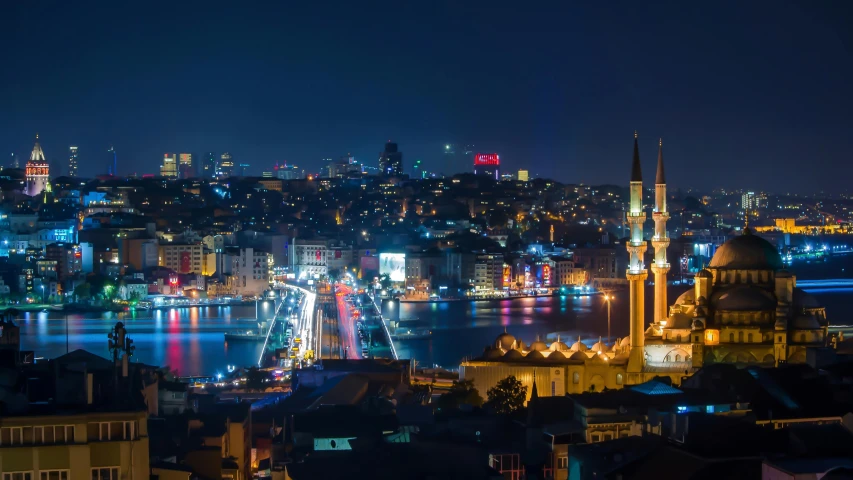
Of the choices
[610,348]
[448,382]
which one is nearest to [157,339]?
[448,382]

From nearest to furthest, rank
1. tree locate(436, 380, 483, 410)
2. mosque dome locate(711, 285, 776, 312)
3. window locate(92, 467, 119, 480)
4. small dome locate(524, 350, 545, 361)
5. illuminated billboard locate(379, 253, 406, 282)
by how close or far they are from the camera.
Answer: window locate(92, 467, 119, 480), tree locate(436, 380, 483, 410), mosque dome locate(711, 285, 776, 312), small dome locate(524, 350, 545, 361), illuminated billboard locate(379, 253, 406, 282)

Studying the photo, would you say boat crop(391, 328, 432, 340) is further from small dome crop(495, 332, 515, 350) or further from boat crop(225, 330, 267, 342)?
small dome crop(495, 332, 515, 350)

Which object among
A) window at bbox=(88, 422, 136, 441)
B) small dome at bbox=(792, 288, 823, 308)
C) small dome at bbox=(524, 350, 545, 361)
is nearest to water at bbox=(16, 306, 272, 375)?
small dome at bbox=(524, 350, 545, 361)

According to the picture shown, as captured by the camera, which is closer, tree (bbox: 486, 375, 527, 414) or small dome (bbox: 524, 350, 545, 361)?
tree (bbox: 486, 375, 527, 414)

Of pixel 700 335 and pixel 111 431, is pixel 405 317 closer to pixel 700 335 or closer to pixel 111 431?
pixel 700 335

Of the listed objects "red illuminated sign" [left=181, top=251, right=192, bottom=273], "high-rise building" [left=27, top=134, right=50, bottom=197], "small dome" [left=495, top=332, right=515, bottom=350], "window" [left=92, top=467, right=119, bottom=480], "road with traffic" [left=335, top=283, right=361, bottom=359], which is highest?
"high-rise building" [left=27, top=134, right=50, bottom=197]

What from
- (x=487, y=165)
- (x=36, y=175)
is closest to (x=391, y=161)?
(x=487, y=165)

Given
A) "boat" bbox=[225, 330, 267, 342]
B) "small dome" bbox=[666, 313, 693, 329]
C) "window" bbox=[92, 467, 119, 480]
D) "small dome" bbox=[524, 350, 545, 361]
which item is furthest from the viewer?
"boat" bbox=[225, 330, 267, 342]
